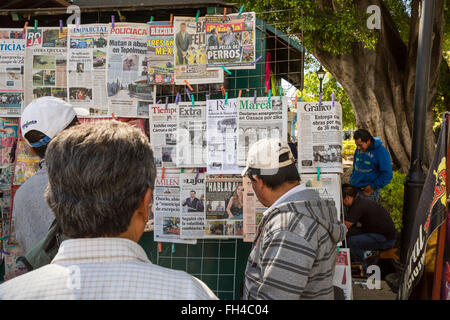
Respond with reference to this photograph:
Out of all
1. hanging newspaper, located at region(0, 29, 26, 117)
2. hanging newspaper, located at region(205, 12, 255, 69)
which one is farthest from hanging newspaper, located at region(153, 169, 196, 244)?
hanging newspaper, located at region(0, 29, 26, 117)

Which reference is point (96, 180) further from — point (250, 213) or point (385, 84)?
point (385, 84)

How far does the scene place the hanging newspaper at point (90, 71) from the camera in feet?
12.2

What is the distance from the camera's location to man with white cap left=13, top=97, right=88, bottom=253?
1.92 meters

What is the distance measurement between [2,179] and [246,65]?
253 cm

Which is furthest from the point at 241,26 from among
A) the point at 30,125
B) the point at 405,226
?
the point at 405,226

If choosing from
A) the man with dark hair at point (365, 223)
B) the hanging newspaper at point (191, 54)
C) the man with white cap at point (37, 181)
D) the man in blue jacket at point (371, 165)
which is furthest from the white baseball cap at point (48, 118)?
the man in blue jacket at point (371, 165)

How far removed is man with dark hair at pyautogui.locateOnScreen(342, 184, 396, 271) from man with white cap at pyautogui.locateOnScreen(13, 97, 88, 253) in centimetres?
415

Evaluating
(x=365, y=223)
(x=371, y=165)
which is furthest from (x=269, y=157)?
(x=371, y=165)

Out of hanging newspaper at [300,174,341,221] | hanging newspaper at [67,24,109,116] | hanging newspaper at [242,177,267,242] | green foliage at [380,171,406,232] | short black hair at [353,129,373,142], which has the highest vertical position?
hanging newspaper at [67,24,109,116]

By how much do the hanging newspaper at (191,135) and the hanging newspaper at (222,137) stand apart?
70 mm

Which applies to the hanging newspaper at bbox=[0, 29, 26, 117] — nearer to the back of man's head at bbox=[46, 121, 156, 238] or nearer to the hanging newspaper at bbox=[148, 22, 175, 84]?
the hanging newspaper at bbox=[148, 22, 175, 84]

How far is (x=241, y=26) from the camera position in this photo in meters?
3.48

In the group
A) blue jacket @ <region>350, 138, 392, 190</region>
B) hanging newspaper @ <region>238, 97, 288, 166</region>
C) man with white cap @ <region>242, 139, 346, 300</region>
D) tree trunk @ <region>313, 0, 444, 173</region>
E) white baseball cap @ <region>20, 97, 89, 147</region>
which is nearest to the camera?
man with white cap @ <region>242, 139, 346, 300</region>

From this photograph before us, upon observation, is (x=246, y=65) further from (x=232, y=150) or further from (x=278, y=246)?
(x=278, y=246)
